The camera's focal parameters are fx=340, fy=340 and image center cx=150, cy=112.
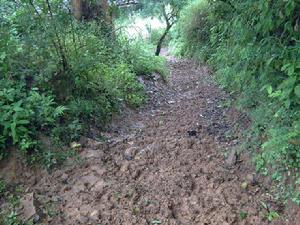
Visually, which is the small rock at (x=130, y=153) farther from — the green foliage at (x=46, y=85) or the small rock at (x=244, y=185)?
the small rock at (x=244, y=185)

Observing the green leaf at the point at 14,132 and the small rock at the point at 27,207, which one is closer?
the small rock at the point at 27,207

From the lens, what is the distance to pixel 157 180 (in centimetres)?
381

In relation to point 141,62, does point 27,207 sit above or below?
above

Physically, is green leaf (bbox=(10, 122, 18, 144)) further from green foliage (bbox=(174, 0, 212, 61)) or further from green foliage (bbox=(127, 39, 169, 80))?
green foliage (bbox=(174, 0, 212, 61))

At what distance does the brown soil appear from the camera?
3297mm

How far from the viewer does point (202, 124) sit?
507 cm

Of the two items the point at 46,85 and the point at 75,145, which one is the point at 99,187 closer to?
→ the point at 75,145

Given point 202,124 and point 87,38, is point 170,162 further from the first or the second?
point 87,38

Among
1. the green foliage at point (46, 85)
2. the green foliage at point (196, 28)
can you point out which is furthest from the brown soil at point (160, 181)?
the green foliage at point (196, 28)

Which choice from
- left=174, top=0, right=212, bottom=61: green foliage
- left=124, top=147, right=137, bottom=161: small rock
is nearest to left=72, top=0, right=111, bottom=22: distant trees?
left=174, top=0, right=212, bottom=61: green foliage

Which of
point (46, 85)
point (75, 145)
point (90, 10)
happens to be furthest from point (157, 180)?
point (90, 10)

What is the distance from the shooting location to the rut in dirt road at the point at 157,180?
3.31 m

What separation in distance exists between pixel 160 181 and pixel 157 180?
4 cm

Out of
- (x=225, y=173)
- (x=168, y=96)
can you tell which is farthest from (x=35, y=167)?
(x=168, y=96)
